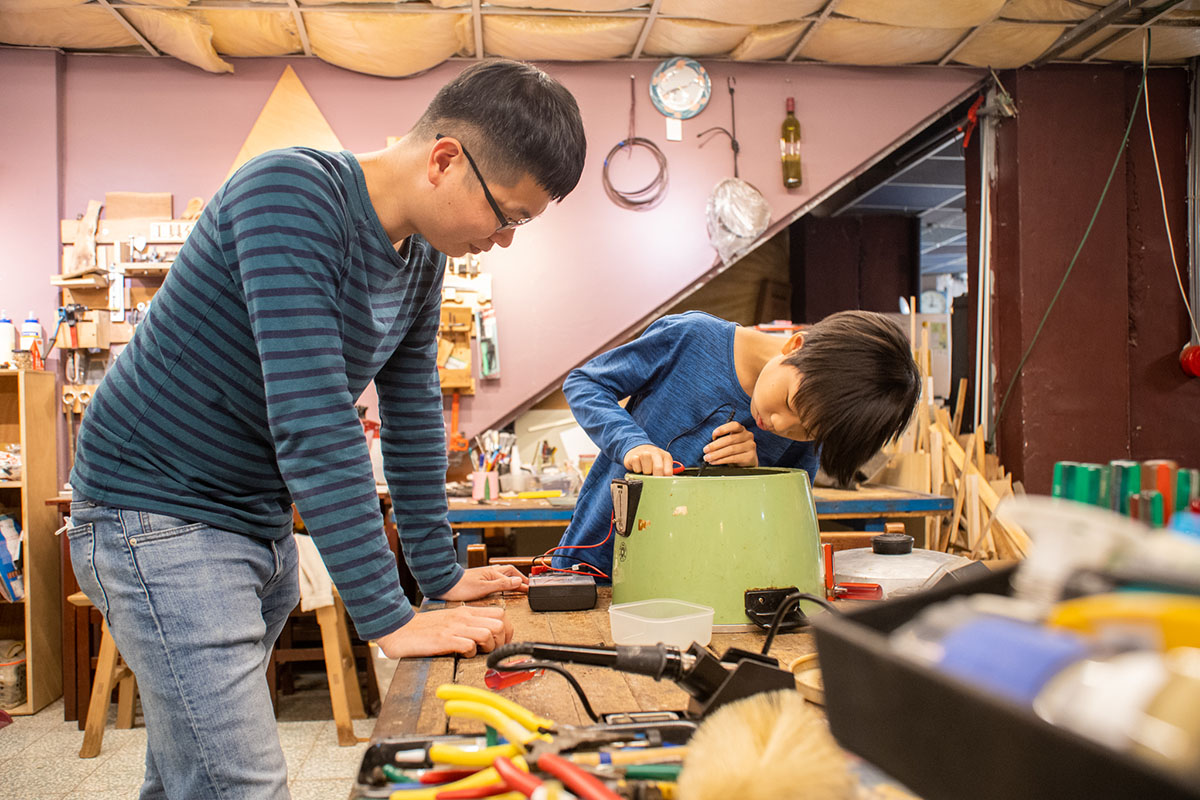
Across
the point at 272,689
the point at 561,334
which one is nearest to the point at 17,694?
the point at 272,689

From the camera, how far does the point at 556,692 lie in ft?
2.64

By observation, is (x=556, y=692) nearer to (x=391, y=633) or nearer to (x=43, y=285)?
(x=391, y=633)

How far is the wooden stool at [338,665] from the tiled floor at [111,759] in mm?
62

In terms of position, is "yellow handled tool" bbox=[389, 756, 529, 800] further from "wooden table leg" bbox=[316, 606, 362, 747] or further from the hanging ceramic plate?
the hanging ceramic plate

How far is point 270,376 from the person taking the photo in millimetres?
845

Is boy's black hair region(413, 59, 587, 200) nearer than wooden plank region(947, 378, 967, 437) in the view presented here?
Yes

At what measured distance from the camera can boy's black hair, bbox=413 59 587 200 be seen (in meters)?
0.98

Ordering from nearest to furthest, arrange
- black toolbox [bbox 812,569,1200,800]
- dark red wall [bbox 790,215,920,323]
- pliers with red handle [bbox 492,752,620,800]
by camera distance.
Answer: black toolbox [bbox 812,569,1200,800] → pliers with red handle [bbox 492,752,620,800] → dark red wall [bbox 790,215,920,323]

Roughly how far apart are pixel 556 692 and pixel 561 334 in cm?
294

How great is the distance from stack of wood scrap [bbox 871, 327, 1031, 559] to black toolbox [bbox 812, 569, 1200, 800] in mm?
2708

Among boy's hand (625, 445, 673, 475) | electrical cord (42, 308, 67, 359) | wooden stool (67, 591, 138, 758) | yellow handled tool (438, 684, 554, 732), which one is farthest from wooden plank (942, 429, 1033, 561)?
electrical cord (42, 308, 67, 359)

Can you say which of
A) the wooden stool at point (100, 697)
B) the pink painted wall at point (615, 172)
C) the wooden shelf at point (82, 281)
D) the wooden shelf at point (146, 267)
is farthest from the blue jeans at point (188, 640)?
the wooden shelf at point (82, 281)

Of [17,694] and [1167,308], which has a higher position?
[1167,308]

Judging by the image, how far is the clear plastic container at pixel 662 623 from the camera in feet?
3.05
